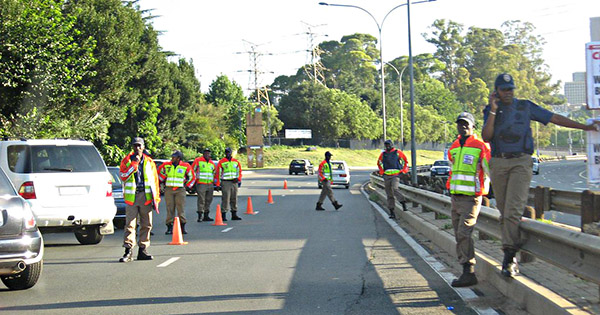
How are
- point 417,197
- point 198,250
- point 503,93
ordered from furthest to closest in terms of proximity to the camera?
point 417,197 < point 198,250 < point 503,93

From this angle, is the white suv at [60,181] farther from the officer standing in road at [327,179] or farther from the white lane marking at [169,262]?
the officer standing in road at [327,179]

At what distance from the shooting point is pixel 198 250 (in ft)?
41.7

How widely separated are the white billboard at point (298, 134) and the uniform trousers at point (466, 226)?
308 feet

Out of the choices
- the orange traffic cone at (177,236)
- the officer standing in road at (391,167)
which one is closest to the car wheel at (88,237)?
the orange traffic cone at (177,236)

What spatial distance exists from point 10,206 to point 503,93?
550 cm

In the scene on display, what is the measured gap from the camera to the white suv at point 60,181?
11695mm

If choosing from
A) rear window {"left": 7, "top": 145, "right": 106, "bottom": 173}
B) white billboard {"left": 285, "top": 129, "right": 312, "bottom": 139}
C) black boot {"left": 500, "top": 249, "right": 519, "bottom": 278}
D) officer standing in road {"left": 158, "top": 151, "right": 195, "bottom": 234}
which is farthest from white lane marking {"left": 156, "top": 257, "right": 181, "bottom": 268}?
white billboard {"left": 285, "top": 129, "right": 312, "bottom": 139}

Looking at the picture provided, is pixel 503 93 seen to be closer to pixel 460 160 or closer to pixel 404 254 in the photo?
pixel 460 160

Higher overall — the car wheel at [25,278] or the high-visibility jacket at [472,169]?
the high-visibility jacket at [472,169]

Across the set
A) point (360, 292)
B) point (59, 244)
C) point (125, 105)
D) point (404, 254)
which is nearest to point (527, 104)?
point (360, 292)

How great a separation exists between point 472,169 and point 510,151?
853mm

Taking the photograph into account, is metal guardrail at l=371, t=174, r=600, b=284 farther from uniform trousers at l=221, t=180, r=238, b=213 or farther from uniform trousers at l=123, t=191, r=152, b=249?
uniform trousers at l=221, t=180, r=238, b=213

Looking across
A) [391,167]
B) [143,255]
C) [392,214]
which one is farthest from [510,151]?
[392,214]

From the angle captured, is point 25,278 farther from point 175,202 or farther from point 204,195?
point 204,195
